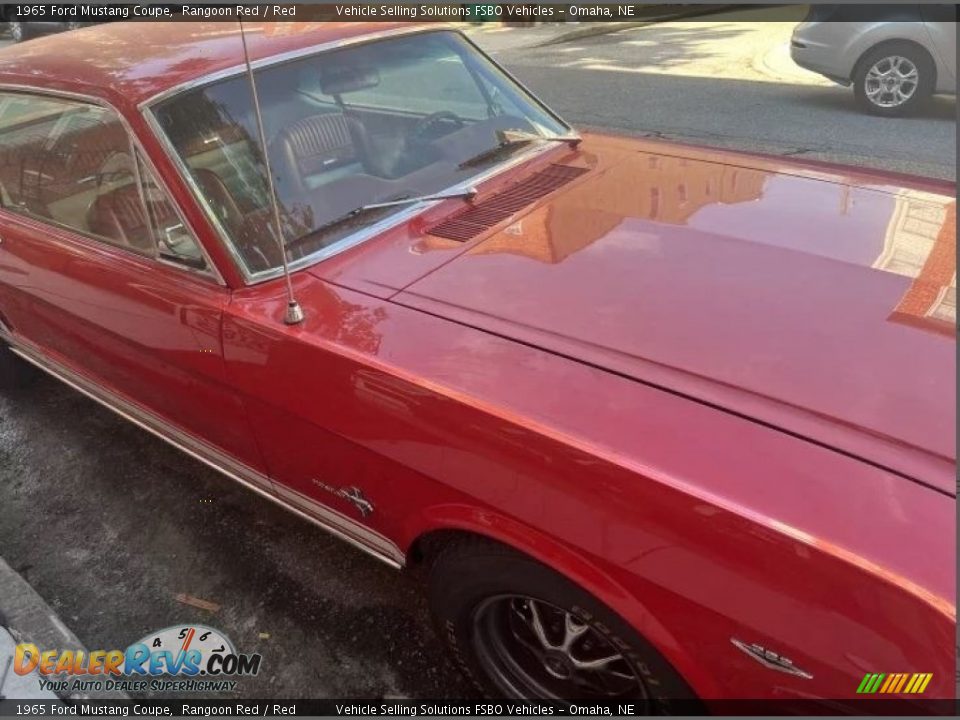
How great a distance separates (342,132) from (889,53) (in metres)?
6.22

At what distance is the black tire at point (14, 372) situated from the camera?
12.3 ft

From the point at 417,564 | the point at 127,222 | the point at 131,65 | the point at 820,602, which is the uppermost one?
the point at 131,65

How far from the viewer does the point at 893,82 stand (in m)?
6.55

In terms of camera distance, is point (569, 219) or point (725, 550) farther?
point (569, 219)

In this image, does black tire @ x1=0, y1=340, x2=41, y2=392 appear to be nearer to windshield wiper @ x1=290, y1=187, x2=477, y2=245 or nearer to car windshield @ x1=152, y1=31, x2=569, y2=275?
car windshield @ x1=152, y1=31, x2=569, y2=275

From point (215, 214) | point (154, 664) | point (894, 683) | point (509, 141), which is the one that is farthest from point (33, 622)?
point (894, 683)

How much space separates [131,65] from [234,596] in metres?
1.87

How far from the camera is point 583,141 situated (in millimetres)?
2883

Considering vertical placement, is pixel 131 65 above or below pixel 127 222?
above

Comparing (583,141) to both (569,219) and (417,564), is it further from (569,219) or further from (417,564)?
(417,564)

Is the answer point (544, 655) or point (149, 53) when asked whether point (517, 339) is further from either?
point (149, 53)

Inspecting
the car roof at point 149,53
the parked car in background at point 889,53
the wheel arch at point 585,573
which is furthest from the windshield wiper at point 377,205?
the parked car in background at point 889,53

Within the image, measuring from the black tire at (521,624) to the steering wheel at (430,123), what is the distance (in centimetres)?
151

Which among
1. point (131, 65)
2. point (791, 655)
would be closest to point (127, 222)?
Answer: point (131, 65)
